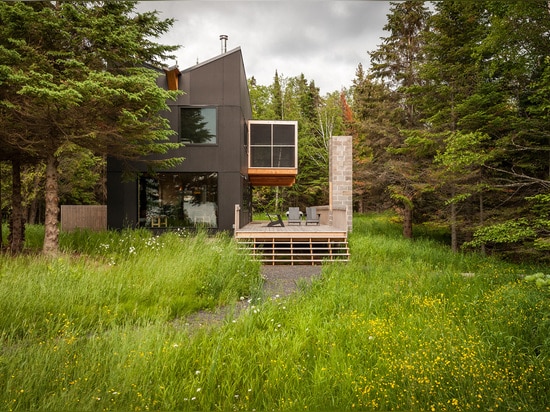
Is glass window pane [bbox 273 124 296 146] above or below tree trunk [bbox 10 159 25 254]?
above

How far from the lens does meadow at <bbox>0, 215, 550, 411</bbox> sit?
214 centimetres

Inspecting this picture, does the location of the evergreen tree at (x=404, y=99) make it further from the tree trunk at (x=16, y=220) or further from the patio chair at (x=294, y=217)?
the tree trunk at (x=16, y=220)

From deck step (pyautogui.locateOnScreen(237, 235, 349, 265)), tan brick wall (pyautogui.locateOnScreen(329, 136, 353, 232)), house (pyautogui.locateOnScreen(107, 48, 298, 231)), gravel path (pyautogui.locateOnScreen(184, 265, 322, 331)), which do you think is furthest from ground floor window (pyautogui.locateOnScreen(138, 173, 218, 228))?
tan brick wall (pyautogui.locateOnScreen(329, 136, 353, 232))

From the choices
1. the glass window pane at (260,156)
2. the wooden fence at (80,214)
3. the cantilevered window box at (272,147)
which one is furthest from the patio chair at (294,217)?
the wooden fence at (80,214)

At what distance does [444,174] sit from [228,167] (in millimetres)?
7082

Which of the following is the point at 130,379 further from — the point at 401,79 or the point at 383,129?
the point at 401,79

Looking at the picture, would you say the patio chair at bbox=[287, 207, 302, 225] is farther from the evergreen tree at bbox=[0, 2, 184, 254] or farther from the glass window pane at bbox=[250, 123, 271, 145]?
the evergreen tree at bbox=[0, 2, 184, 254]

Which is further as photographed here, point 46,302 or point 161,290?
point 161,290

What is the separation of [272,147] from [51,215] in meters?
9.28

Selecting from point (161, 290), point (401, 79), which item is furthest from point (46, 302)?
point (401, 79)

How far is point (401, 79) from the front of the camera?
1327cm

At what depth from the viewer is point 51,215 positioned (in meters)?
7.24

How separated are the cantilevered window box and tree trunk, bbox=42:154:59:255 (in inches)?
317

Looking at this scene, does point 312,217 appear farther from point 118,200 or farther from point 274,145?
point 118,200
